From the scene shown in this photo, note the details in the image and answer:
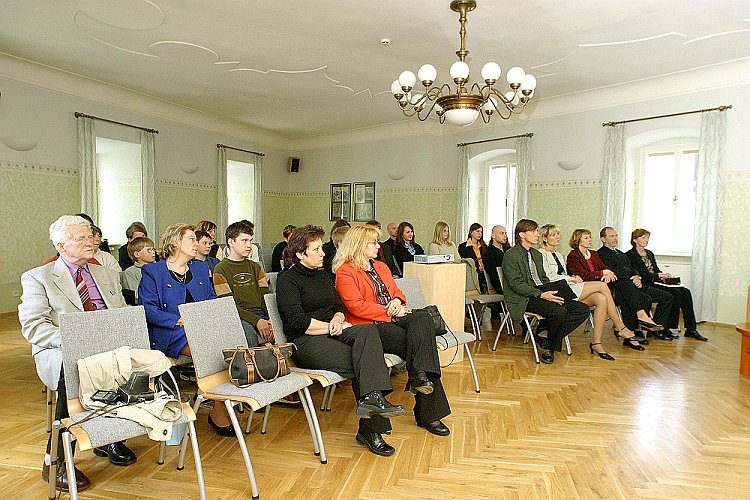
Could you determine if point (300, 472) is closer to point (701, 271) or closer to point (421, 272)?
point (421, 272)

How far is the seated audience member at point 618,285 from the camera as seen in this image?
20.5ft

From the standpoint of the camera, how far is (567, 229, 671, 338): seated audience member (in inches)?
246

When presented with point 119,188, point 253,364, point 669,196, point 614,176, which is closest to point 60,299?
point 253,364

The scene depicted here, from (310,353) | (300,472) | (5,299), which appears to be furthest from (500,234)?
(5,299)

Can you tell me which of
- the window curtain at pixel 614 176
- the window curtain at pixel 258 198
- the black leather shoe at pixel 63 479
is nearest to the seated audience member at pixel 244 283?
Answer: the black leather shoe at pixel 63 479

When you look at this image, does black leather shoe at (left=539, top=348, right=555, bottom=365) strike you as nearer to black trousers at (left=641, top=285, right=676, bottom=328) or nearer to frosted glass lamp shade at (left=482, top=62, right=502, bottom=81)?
black trousers at (left=641, top=285, right=676, bottom=328)

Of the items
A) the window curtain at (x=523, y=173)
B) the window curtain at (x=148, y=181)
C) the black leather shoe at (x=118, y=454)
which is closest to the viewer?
the black leather shoe at (x=118, y=454)

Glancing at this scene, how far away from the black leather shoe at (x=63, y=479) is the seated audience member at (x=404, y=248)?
5140 millimetres

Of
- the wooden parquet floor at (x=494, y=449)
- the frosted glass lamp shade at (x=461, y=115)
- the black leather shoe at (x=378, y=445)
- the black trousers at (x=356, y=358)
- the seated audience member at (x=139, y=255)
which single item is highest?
the frosted glass lamp shade at (x=461, y=115)

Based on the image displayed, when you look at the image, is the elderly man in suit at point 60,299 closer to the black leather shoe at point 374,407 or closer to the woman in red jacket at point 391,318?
the black leather shoe at point 374,407

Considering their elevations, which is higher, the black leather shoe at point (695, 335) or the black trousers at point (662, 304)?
the black trousers at point (662, 304)

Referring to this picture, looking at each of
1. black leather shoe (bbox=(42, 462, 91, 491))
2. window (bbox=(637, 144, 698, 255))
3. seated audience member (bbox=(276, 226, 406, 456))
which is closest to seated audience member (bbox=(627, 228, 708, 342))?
window (bbox=(637, 144, 698, 255))

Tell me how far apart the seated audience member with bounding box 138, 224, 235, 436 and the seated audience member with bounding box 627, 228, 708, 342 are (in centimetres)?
524

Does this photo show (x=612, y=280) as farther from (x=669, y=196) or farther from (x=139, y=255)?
(x=139, y=255)
